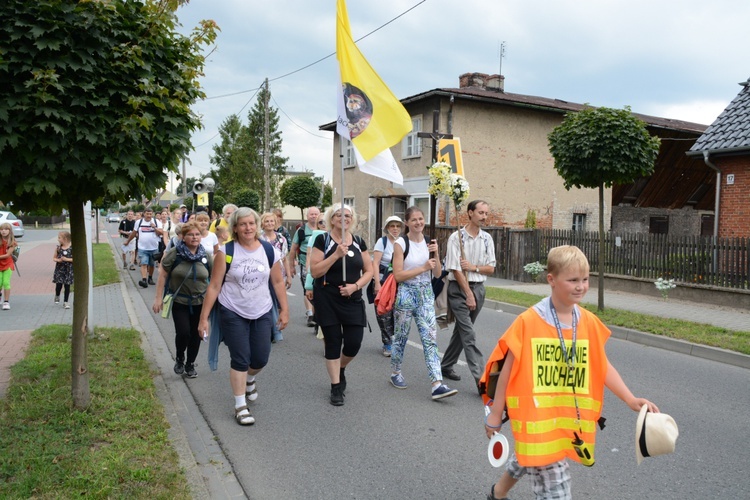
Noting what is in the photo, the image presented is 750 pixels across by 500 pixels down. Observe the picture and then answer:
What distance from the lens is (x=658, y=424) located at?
2494mm

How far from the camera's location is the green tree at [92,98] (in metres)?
3.65

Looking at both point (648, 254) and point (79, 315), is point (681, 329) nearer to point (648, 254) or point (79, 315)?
point (648, 254)

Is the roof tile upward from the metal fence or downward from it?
upward

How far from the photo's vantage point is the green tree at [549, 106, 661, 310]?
34.8 ft

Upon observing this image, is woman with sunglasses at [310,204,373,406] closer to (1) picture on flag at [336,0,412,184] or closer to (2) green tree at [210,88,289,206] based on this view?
(1) picture on flag at [336,0,412,184]

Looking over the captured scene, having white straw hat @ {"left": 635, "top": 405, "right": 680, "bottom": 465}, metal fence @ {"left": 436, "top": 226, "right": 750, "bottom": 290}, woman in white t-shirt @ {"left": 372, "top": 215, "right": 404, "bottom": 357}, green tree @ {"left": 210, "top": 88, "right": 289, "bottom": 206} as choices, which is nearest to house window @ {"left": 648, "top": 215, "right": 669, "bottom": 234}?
metal fence @ {"left": 436, "top": 226, "right": 750, "bottom": 290}

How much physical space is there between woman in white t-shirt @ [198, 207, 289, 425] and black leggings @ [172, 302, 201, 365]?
1.12 m

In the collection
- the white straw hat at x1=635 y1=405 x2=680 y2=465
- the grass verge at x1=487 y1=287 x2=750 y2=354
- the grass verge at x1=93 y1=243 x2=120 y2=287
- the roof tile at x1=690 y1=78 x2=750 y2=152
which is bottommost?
the grass verge at x1=487 y1=287 x2=750 y2=354

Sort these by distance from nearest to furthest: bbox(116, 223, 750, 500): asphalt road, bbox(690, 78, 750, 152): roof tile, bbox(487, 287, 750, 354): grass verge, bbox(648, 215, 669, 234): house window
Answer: bbox(116, 223, 750, 500): asphalt road → bbox(487, 287, 750, 354): grass verge → bbox(690, 78, 750, 152): roof tile → bbox(648, 215, 669, 234): house window

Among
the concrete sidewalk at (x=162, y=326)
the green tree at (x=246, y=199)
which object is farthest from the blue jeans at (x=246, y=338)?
the green tree at (x=246, y=199)

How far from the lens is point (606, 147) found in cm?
1067

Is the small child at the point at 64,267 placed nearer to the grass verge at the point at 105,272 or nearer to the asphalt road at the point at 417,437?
the grass verge at the point at 105,272

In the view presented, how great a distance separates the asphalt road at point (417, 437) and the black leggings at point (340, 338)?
53 centimetres

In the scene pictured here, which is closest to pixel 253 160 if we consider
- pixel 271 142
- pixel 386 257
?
pixel 271 142
